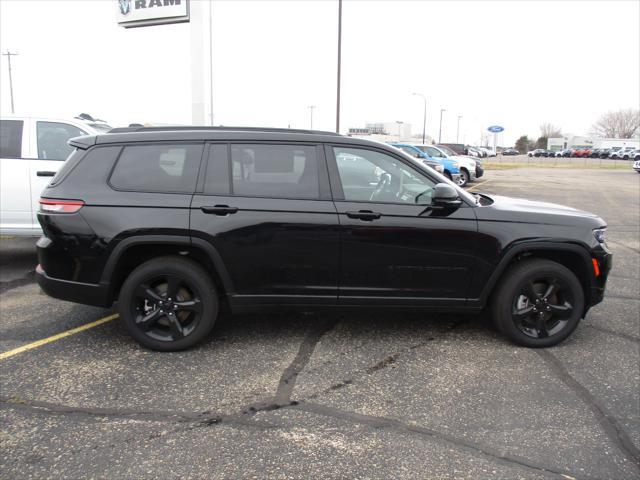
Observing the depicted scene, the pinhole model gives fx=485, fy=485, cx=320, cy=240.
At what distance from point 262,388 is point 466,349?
1.79 m

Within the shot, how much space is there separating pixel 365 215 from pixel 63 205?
2.38 meters

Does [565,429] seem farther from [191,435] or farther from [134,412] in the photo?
[134,412]

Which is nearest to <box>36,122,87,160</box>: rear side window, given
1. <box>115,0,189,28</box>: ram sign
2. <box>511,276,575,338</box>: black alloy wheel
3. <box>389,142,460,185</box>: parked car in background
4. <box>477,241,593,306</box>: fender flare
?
<box>477,241,593,306</box>: fender flare

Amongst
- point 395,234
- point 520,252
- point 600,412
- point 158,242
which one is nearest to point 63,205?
point 158,242

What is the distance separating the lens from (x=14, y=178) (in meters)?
6.26

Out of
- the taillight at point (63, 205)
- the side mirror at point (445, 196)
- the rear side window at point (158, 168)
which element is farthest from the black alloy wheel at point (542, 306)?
the taillight at point (63, 205)

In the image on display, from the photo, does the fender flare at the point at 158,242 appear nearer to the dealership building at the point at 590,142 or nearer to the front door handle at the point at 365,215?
the front door handle at the point at 365,215

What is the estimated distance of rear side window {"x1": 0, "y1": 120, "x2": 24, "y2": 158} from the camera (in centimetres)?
627

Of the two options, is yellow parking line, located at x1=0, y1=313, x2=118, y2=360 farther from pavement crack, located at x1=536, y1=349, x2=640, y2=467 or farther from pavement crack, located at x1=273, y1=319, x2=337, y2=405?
pavement crack, located at x1=536, y1=349, x2=640, y2=467

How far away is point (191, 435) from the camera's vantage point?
286 centimetres

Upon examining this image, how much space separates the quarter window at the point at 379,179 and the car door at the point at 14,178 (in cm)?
457

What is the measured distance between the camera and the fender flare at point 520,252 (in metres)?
3.95

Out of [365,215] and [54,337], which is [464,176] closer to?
[365,215]

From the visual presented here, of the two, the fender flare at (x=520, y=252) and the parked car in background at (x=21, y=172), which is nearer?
the fender flare at (x=520, y=252)
